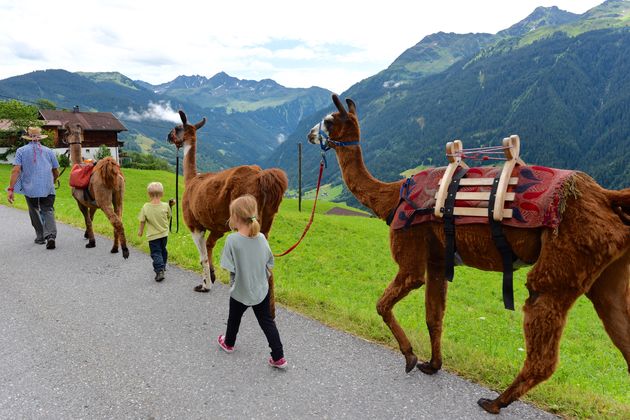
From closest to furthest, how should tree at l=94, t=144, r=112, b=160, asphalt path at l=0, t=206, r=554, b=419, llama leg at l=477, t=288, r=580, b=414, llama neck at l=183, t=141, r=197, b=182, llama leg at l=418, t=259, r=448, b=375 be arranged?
llama leg at l=477, t=288, r=580, b=414 < asphalt path at l=0, t=206, r=554, b=419 < llama leg at l=418, t=259, r=448, b=375 < llama neck at l=183, t=141, r=197, b=182 < tree at l=94, t=144, r=112, b=160

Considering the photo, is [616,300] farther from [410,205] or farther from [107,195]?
[107,195]

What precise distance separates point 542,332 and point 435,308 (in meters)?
1.19

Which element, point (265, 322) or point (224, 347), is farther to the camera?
point (224, 347)

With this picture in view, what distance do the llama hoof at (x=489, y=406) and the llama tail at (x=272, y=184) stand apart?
325cm

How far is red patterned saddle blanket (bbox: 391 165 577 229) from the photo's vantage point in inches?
126

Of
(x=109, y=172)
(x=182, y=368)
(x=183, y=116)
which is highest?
(x=183, y=116)

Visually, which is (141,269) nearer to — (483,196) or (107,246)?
(107,246)

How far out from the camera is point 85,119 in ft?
246

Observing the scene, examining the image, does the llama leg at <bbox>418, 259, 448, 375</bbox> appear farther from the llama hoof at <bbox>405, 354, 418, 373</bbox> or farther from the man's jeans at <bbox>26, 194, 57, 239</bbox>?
the man's jeans at <bbox>26, 194, 57, 239</bbox>

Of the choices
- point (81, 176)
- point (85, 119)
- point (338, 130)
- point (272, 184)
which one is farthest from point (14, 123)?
point (338, 130)

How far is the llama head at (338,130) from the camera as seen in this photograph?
4.78 metres

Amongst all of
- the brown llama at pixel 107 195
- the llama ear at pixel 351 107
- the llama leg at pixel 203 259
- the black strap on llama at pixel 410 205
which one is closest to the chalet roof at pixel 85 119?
the brown llama at pixel 107 195

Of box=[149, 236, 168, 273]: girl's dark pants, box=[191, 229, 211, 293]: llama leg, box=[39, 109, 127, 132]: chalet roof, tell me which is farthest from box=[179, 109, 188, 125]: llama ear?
box=[39, 109, 127, 132]: chalet roof

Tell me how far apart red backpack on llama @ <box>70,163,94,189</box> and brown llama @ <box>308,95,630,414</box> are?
7.68 metres
